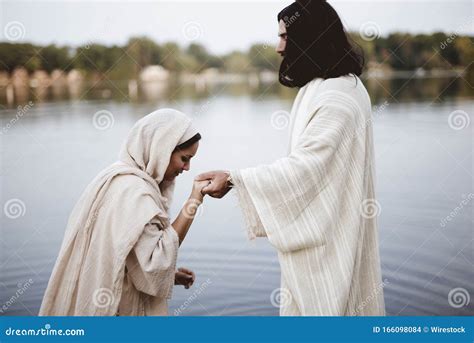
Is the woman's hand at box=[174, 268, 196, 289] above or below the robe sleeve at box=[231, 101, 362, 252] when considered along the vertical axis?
below

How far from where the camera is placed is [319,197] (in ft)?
13.4

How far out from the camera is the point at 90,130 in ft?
53.4

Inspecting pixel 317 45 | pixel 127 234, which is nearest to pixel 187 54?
pixel 317 45

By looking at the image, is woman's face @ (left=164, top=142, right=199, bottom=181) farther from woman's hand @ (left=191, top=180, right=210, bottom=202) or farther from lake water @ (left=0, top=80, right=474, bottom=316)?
lake water @ (left=0, top=80, right=474, bottom=316)

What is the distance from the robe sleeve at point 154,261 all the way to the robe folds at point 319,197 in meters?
0.50

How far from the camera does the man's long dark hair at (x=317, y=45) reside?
4.14m

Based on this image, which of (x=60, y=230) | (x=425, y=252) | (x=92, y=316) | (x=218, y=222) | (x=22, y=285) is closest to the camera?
(x=92, y=316)

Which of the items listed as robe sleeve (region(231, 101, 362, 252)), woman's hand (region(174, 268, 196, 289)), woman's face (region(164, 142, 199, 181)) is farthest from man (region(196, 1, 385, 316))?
woman's hand (region(174, 268, 196, 289))

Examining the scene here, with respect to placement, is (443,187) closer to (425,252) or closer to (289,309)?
(425,252)

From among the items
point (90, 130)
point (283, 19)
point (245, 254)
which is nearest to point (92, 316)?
point (283, 19)

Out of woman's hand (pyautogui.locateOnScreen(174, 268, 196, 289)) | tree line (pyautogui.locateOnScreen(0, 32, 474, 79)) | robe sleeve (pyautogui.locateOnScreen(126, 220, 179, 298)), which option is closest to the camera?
robe sleeve (pyautogui.locateOnScreen(126, 220, 179, 298))

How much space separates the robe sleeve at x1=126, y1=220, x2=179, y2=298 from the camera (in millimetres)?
3791

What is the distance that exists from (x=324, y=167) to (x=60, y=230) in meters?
4.76

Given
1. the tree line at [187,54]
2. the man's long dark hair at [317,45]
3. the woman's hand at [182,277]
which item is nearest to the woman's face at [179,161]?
the woman's hand at [182,277]
